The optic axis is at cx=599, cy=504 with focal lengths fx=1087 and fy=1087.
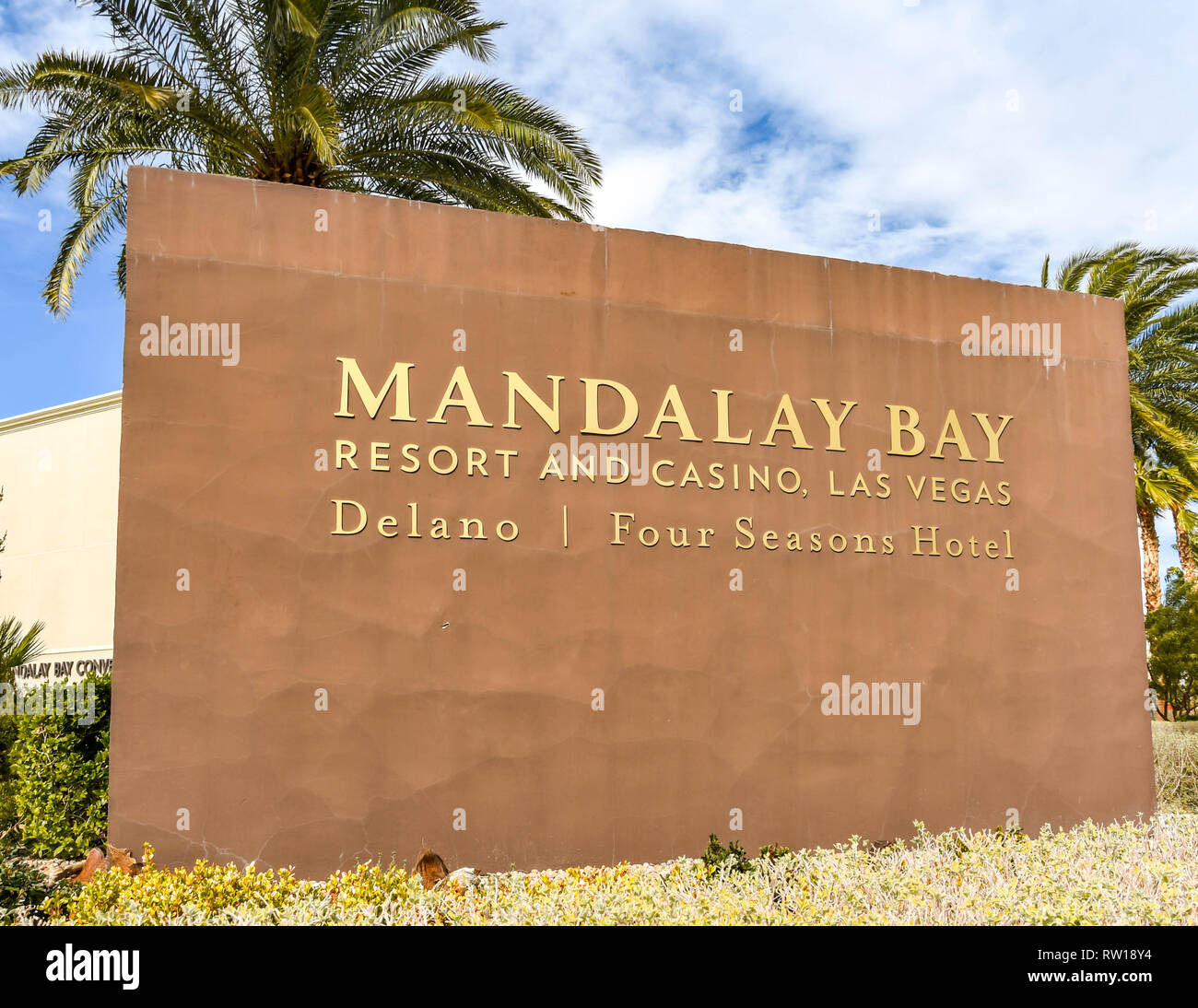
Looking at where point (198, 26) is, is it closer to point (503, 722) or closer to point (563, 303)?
point (563, 303)

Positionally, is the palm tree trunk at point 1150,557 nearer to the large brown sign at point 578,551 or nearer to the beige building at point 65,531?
the large brown sign at point 578,551

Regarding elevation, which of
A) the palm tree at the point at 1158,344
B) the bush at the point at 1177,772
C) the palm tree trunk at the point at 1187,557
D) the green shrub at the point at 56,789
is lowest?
the bush at the point at 1177,772

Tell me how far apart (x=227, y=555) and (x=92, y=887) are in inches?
74.4

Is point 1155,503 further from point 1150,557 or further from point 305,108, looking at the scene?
point 305,108

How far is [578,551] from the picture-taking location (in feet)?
23.1

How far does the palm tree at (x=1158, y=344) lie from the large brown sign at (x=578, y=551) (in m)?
9.99

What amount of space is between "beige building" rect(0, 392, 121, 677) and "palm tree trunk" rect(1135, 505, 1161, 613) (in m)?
18.9

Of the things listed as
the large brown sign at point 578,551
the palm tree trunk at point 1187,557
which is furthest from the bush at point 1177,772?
the palm tree trunk at point 1187,557

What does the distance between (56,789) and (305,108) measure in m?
6.04

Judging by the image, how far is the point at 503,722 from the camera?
675 centimetres

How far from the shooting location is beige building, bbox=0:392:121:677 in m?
18.0

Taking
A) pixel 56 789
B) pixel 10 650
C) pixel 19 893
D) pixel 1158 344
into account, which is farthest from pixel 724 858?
pixel 1158 344

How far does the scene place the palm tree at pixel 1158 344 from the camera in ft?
56.4
